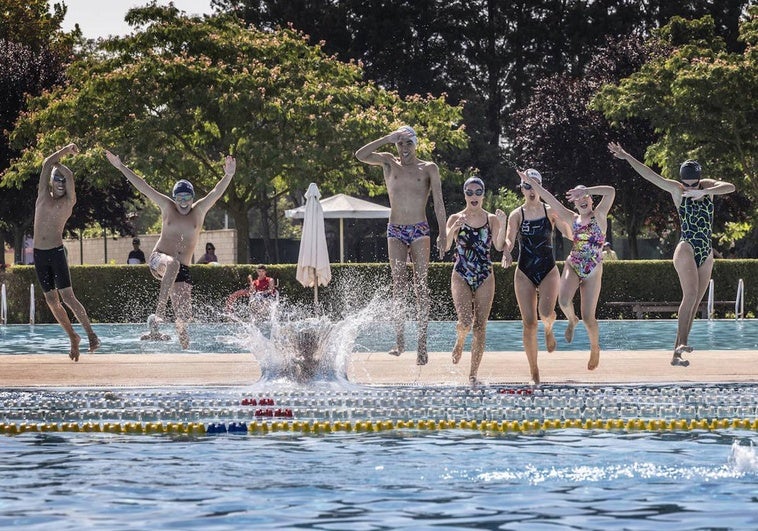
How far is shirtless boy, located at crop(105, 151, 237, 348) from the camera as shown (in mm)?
14109

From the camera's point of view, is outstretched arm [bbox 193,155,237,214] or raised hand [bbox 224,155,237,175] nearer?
outstretched arm [bbox 193,155,237,214]

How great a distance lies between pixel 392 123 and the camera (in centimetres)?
3578

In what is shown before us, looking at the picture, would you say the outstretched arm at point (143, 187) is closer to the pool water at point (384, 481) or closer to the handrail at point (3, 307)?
the pool water at point (384, 481)

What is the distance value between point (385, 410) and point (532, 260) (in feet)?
6.54

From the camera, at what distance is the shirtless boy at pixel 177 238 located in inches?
555

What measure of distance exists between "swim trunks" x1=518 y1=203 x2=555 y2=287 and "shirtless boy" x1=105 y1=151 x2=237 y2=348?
3.92 m

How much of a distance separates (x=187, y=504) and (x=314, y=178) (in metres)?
28.2

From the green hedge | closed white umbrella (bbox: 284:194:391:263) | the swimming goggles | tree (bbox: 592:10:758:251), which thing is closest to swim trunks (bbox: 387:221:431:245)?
the swimming goggles

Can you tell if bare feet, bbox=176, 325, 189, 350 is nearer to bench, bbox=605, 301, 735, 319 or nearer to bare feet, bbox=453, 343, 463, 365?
bare feet, bbox=453, 343, 463, 365

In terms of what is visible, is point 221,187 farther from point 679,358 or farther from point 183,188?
point 679,358

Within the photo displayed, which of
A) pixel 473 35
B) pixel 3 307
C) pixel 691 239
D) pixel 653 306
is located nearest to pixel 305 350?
pixel 691 239

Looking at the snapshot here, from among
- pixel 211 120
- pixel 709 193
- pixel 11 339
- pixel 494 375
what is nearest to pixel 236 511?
pixel 494 375

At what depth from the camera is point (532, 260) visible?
1135cm

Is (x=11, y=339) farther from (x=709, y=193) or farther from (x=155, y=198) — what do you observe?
(x=709, y=193)
